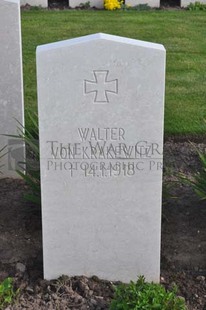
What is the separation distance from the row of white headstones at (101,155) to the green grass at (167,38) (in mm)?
2449

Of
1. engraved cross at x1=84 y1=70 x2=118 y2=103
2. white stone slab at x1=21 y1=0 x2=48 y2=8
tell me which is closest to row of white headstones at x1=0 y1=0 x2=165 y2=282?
engraved cross at x1=84 y1=70 x2=118 y2=103

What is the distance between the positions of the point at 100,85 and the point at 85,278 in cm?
113

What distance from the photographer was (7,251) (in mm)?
4258

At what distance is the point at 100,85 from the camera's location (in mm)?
3580

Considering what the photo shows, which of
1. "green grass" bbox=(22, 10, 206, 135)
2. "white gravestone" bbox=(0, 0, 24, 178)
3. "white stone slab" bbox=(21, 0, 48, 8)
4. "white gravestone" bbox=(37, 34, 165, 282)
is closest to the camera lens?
"white gravestone" bbox=(37, 34, 165, 282)

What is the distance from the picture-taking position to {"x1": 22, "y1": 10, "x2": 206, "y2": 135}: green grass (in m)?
6.73

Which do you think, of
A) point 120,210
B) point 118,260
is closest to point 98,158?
point 120,210

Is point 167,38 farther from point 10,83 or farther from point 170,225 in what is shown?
point 170,225

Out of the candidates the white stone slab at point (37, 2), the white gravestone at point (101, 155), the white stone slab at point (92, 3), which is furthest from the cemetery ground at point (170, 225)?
the white stone slab at point (92, 3)

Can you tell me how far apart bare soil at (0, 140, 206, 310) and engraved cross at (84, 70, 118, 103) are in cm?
109

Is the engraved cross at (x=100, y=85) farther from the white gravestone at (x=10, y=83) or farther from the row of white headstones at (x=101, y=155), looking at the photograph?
the white gravestone at (x=10, y=83)

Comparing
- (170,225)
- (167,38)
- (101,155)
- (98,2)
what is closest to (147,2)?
(98,2)

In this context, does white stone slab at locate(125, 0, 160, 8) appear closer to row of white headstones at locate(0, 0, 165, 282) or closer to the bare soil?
the bare soil

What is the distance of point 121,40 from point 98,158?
2.12 feet
